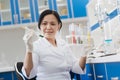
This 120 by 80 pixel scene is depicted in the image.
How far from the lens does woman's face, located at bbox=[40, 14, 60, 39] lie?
1.86 meters

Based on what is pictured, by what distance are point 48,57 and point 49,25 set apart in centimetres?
24

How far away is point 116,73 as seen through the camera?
1548mm

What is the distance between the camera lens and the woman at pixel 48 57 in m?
1.74

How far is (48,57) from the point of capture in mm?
1792

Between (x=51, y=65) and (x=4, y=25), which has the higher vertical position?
(x=4, y=25)

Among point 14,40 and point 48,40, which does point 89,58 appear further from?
point 14,40

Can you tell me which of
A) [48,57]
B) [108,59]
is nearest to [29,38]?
[48,57]

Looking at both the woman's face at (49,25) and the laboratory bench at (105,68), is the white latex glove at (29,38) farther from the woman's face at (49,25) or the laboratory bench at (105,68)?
the laboratory bench at (105,68)

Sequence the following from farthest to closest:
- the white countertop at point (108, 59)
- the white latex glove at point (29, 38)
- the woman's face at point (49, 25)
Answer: the woman's face at point (49, 25) → the white latex glove at point (29, 38) → the white countertop at point (108, 59)

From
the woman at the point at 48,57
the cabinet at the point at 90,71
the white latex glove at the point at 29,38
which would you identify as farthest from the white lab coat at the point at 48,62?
the cabinet at the point at 90,71

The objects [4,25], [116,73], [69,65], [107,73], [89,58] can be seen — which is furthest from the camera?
[4,25]

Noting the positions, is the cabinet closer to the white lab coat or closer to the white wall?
the white lab coat

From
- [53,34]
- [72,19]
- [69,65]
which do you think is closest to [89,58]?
[69,65]

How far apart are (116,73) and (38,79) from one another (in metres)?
0.56
